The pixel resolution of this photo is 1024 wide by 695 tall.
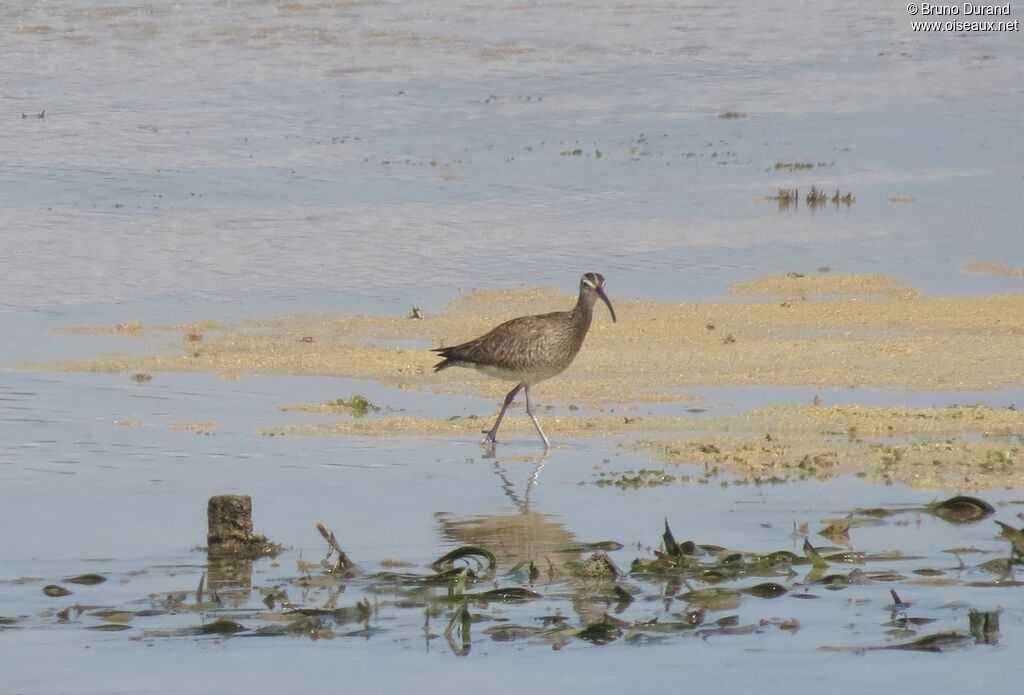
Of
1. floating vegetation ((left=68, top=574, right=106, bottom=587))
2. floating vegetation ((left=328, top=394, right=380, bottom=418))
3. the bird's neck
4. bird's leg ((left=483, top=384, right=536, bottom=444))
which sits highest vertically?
the bird's neck

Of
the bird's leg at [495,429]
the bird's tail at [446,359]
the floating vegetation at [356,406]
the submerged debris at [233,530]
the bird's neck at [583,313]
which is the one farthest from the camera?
the bird's tail at [446,359]

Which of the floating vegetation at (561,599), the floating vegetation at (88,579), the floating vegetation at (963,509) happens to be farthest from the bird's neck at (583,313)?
the floating vegetation at (88,579)

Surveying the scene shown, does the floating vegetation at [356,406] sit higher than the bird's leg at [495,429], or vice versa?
the floating vegetation at [356,406]

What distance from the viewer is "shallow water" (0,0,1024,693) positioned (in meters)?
9.35

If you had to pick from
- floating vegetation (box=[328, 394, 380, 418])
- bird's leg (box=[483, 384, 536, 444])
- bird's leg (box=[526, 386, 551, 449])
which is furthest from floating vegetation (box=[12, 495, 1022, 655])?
floating vegetation (box=[328, 394, 380, 418])

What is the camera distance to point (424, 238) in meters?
26.0

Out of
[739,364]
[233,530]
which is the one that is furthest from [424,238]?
[233,530]

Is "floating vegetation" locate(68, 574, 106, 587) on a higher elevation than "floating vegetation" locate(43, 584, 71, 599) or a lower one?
higher

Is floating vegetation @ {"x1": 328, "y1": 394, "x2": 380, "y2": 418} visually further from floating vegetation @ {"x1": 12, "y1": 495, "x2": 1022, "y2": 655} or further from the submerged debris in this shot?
floating vegetation @ {"x1": 12, "y1": 495, "x2": 1022, "y2": 655}

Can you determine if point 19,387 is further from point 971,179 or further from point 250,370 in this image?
point 971,179

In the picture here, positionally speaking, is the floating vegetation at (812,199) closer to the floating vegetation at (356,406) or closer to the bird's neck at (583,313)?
the bird's neck at (583,313)

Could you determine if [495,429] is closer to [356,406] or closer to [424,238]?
[356,406]

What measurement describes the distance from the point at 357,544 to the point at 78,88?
3171cm

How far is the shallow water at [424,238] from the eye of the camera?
935cm
